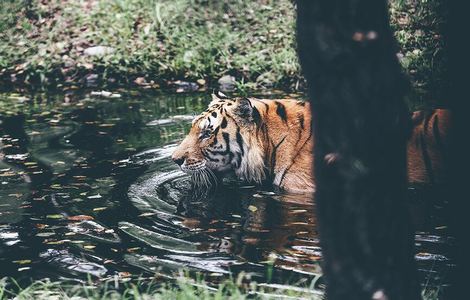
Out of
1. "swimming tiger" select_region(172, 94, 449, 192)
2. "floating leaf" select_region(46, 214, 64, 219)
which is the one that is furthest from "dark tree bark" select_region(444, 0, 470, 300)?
"floating leaf" select_region(46, 214, 64, 219)

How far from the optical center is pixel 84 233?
5891 millimetres

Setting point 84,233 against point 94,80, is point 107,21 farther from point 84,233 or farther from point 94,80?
point 84,233

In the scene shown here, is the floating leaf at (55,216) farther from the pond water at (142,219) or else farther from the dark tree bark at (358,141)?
the dark tree bark at (358,141)

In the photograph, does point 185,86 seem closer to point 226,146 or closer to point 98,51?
point 98,51

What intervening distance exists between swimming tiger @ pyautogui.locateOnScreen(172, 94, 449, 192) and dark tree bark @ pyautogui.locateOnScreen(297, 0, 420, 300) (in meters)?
3.58

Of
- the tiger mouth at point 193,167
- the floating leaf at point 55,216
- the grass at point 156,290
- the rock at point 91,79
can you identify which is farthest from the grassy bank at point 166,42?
the grass at point 156,290

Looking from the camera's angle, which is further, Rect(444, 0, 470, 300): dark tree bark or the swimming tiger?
the swimming tiger

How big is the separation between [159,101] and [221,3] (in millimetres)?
3613

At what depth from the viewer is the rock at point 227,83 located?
37.8ft

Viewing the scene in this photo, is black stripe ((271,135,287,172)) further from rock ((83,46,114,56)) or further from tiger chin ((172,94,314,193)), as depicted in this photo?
rock ((83,46,114,56))

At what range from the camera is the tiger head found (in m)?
6.63

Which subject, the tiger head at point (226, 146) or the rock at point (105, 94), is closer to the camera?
the tiger head at point (226, 146)

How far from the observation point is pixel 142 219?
6.09 metres

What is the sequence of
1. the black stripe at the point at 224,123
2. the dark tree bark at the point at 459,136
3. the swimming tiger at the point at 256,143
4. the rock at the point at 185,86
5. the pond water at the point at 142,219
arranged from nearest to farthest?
the dark tree bark at the point at 459,136 → the pond water at the point at 142,219 → the swimming tiger at the point at 256,143 → the black stripe at the point at 224,123 → the rock at the point at 185,86
